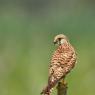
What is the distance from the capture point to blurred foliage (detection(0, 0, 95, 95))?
21.5 ft

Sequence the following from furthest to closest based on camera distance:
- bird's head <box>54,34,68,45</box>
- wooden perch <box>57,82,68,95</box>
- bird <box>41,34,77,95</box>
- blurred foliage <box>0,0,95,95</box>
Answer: blurred foliage <box>0,0,95,95</box> → bird's head <box>54,34,68,45</box> → bird <box>41,34,77,95</box> → wooden perch <box>57,82,68,95</box>

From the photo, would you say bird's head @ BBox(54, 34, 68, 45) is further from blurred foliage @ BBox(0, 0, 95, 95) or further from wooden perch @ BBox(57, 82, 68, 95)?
blurred foliage @ BBox(0, 0, 95, 95)

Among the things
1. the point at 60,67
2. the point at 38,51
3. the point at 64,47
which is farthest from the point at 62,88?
the point at 38,51

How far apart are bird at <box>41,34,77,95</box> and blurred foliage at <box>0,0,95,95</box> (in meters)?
3.06

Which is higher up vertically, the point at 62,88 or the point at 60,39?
the point at 60,39

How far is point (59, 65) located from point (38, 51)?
16.7ft

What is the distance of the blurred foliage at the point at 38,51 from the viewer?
6.57 meters

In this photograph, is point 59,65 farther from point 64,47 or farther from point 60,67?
point 64,47

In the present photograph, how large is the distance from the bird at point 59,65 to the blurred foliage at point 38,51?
306 centimetres

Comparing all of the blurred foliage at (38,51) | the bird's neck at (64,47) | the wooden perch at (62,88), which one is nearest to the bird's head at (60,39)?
the bird's neck at (64,47)

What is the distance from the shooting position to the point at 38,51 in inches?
314

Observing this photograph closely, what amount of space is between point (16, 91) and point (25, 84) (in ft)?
0.59

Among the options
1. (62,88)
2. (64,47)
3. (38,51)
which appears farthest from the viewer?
(38,51)

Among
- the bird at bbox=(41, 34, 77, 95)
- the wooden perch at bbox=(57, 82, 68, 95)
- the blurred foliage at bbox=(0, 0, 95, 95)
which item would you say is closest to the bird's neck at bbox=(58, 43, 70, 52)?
the bird at bbox=(41, 34, 77, 95)
